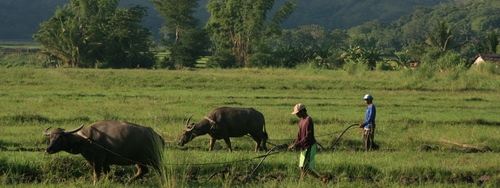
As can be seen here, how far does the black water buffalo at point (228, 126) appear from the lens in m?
12.6

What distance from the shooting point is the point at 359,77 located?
33.6m

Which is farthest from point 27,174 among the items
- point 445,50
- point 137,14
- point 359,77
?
point 445,50

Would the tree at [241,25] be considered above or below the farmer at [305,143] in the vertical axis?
above

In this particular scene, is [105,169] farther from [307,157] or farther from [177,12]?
[177,12]

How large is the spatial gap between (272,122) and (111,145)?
770 centimetres

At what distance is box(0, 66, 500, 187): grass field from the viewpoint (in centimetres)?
982

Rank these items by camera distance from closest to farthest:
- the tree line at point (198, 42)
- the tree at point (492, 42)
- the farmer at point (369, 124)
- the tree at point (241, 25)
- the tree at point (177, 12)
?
the farmer at point (369, 124) < the tree line at point (198, 42) < the tree at point (241, 25) < the tree at point (492, 42) < the tree at point (177, 12)

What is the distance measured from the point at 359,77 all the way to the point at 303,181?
25.2 meters

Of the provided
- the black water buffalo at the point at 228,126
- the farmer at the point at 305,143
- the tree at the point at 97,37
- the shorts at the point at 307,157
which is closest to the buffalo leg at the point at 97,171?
the farmer at the point at 305,143

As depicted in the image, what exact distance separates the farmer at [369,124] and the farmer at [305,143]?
3071 millimetres

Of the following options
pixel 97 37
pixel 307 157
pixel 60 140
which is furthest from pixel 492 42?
pixel 60 140

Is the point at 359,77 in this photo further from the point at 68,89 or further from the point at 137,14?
the point at 137,14

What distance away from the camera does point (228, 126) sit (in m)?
12.7

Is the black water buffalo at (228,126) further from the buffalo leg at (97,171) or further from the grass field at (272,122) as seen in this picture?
the buffalo leg at (97,171)
